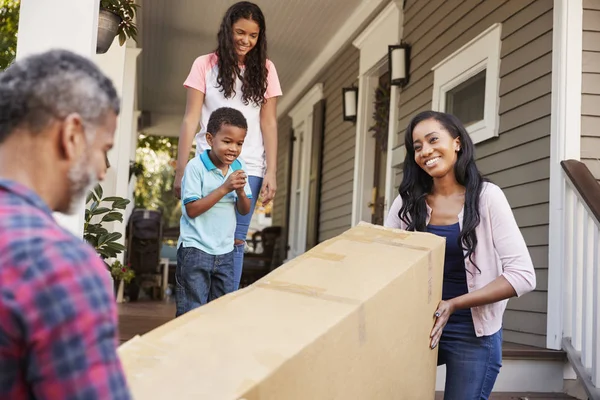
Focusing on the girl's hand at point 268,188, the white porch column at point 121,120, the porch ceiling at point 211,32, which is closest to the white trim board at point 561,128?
the girl's hand at point 268,188

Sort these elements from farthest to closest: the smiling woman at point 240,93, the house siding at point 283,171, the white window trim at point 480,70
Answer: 1. the house siding at point 283,171
2. the white window trim at point 480,70
3. the smiling woman at point 240,93

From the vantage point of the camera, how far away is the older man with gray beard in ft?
2.04

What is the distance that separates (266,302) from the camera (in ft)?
4.35

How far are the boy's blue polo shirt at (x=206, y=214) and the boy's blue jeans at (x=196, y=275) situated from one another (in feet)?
0.07

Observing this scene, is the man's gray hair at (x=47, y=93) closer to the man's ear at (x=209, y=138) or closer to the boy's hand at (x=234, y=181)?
the boy's hand at (x=234, y=181)

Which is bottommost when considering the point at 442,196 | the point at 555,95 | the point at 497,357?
the point at 497,357

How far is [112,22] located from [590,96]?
238cm

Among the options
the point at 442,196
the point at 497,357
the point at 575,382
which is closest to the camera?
the point at 497,357

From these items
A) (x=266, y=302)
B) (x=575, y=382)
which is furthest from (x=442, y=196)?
(x=575, y=382)

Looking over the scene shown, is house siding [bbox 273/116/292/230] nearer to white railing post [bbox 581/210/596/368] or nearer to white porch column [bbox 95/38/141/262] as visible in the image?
white porch column [bbox 95/38/141/262]

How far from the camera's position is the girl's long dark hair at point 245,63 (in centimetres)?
255

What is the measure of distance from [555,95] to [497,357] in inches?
76.2

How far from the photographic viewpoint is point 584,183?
320 cm

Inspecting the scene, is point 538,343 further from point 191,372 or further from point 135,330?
point 191,372
